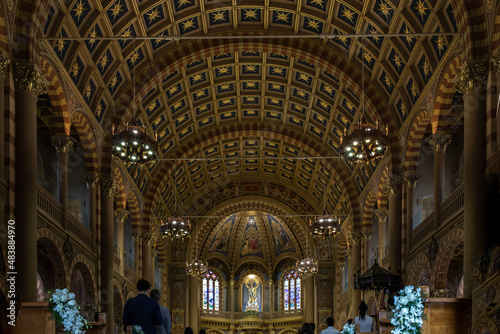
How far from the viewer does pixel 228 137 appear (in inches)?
1320

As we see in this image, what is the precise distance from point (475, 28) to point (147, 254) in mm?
20681

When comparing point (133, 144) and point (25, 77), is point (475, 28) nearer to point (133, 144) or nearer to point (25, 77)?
point (133, 144)

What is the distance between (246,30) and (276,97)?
Result: 581cm

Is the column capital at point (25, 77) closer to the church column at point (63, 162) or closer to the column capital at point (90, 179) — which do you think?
the church column at point (63, 162)

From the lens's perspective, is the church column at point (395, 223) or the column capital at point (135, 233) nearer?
the church column at point (395, 223)

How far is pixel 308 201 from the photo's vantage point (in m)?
39.5

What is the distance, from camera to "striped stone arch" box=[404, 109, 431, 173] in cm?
2236

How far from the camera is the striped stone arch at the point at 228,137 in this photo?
107ft

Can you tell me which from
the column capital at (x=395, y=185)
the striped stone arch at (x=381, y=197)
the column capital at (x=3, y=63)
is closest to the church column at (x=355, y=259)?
the striped stone arch at (x=381, y=197)

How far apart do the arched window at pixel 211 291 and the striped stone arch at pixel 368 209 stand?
647 inches

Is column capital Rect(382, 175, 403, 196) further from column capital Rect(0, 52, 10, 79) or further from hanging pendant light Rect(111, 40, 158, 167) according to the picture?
column capital Rect(0, 52, 10, 79)

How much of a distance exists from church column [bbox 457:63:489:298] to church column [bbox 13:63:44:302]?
31.6 ft

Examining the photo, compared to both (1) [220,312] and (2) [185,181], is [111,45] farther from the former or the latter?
(1) [220,312]

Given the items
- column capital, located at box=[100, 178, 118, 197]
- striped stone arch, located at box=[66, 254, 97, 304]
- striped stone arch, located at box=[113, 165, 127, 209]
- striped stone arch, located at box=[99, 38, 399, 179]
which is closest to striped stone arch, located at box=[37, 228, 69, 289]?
striped stone arch, located at box=[66, 254, 97, 304]
